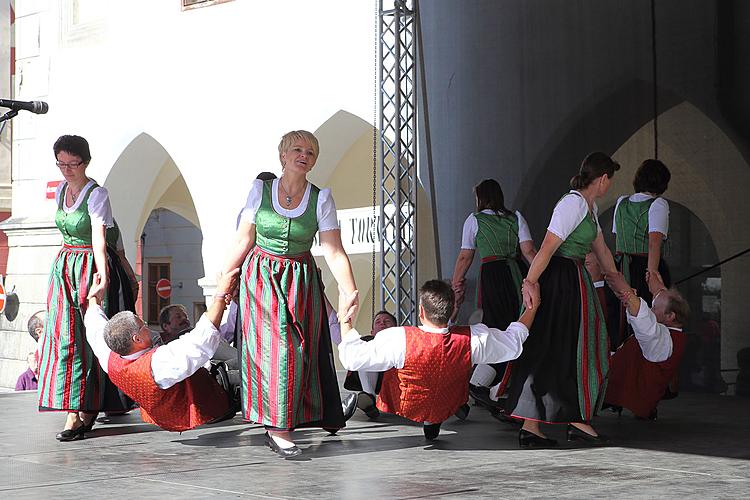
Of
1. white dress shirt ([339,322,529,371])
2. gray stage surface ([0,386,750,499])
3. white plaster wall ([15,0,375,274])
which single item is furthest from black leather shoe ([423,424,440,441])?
white plaster wall ([15,0,375,274])

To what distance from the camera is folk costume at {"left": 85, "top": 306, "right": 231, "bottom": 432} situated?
16.7 feet

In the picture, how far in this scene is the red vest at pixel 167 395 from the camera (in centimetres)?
521

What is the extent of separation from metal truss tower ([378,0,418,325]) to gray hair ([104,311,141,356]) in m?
4.27

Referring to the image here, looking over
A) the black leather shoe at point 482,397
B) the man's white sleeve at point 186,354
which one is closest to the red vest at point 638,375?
the black leather shoe at point 482,397

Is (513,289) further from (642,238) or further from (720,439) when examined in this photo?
(720,439)

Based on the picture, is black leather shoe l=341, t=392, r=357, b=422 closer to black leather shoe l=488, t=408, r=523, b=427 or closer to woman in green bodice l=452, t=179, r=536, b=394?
black leather shoe l=488, t=408, r=523, b=427

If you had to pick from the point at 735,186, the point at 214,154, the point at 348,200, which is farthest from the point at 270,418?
the point at 348,200

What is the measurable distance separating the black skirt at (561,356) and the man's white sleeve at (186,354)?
132 cm

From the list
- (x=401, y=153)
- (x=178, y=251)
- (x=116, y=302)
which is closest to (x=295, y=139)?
(x=116, y=302)

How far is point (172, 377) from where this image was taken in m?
5.15

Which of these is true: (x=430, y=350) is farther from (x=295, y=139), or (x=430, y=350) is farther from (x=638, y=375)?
(x=638, y=375)

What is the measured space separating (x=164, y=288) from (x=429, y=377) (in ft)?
74.5

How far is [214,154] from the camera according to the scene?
43.1 feet

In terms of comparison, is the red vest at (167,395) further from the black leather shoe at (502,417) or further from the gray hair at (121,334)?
the black leather shoe at (502,417)
